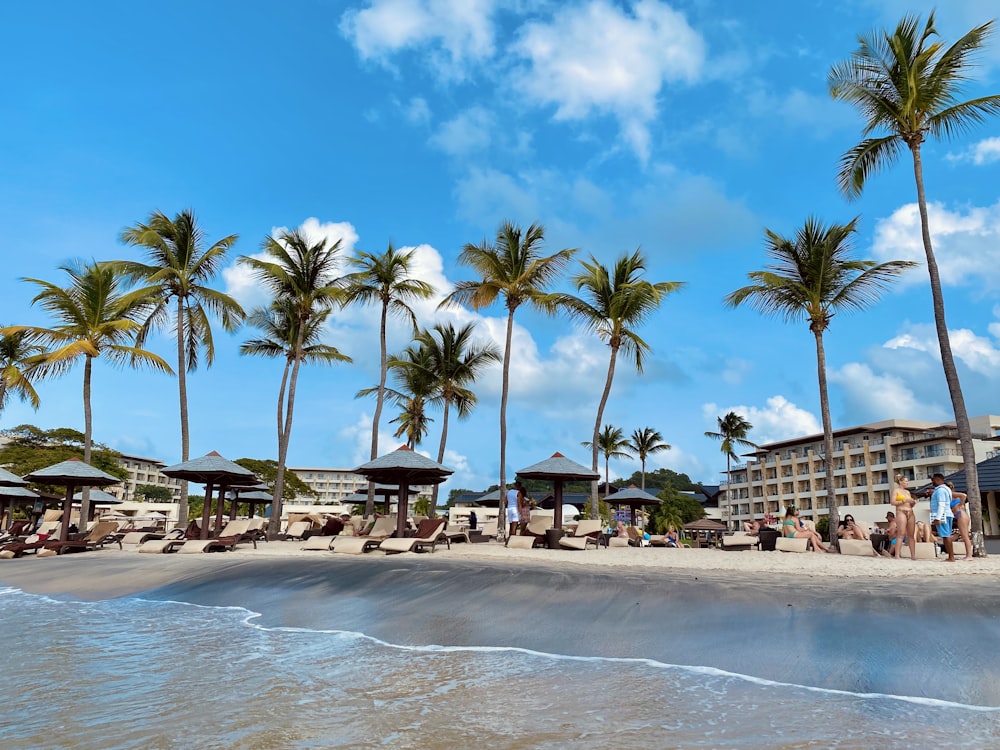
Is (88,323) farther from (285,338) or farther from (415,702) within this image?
(415,702)

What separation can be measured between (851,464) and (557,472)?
61625 mm

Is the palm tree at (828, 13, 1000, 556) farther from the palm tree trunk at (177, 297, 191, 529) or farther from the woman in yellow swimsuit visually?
the palm tree trunk at (177, 297, 191, 529)

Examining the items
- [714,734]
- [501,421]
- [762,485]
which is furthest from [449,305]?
[762,485]

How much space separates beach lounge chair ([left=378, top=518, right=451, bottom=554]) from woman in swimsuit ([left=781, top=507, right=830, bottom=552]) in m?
8.92

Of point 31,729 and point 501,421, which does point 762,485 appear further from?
point 31,729

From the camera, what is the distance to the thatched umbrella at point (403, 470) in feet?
51.2

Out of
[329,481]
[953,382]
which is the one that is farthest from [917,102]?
[329,481]

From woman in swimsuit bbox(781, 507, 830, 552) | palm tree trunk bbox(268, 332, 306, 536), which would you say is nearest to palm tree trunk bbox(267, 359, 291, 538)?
palm tree trunk bbox(268, 332, 306, 536)

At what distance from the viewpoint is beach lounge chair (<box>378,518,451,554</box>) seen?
1476 centimetres

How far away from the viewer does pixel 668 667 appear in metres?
5.84

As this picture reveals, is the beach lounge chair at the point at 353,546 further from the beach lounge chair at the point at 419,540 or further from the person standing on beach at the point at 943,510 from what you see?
the person standing on beach at the point at 943,510

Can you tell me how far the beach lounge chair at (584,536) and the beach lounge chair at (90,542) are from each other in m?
12.5

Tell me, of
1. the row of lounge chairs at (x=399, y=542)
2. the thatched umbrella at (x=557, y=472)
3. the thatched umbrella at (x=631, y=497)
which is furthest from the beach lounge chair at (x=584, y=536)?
the thatched umbrella at (x=631, y=497)

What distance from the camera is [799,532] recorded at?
55.5ft
